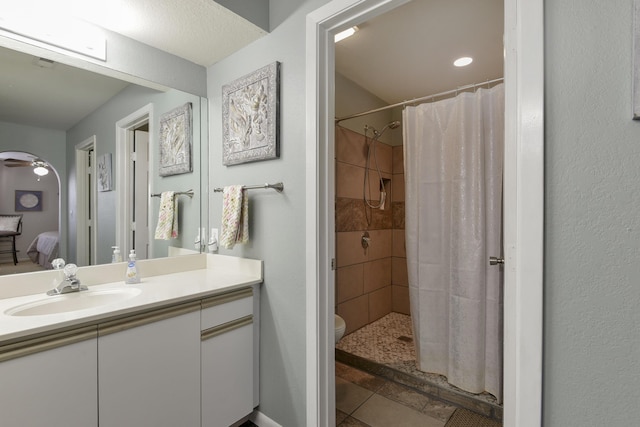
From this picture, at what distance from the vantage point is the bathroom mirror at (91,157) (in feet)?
4.56

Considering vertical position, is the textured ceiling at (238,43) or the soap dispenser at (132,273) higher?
the textured ceiling at (238,43)

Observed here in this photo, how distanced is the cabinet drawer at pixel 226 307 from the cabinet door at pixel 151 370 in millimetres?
47

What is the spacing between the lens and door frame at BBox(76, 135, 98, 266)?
5.14 feet

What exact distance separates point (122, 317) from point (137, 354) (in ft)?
0.56

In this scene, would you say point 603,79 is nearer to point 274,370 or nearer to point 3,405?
point 274,370

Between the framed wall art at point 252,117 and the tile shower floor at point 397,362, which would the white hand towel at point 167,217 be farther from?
the tile shower floor at point 397,362

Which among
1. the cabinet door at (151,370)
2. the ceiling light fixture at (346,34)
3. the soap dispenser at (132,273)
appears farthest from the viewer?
the ceiling light fixture at (346,34)

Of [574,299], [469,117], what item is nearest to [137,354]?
[574,299]

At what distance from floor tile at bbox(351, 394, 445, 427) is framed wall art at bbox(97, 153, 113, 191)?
1983 millimetres

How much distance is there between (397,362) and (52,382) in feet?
6.72

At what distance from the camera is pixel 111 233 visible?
1.67 metres

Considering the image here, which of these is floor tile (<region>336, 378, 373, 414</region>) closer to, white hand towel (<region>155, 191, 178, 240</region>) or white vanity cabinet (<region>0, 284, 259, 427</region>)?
white vanity cabinet (<region>0, 284, 259, 427</region>)

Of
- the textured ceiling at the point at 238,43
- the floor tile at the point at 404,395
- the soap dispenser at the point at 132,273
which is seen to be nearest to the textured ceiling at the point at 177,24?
the textured ceiling at the point at 238,43

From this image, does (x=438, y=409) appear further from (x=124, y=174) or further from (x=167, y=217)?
(x=124, y=174)
